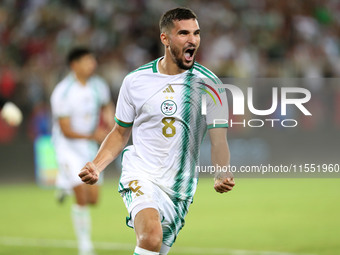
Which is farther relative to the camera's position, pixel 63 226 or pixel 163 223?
pixel 63 226

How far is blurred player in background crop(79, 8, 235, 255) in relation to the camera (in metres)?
5.86

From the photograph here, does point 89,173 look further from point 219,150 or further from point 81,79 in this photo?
point 81,79

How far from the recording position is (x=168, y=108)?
596 cm

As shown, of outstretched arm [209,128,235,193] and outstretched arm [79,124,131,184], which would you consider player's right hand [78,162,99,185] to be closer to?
outstretched arm [79,124,131,184]

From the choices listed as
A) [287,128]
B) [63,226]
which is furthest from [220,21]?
[63,226]

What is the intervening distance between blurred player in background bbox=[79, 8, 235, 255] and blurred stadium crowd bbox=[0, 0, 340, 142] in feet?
37.1

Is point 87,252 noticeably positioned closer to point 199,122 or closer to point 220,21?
point 199,122

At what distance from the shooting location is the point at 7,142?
664 inches

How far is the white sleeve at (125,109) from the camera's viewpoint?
6094 mm

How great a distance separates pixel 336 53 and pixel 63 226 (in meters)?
10.7

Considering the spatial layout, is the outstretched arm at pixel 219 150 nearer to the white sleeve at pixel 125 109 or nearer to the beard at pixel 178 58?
the beard at pixel 178 58

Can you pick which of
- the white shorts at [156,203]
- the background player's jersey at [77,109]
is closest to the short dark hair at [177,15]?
the white shorts at [156,203]

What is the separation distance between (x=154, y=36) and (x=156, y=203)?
14.6 m

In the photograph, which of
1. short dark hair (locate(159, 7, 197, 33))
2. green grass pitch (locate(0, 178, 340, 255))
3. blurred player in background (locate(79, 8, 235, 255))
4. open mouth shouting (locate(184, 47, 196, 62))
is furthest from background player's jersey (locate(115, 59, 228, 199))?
green grass pitch (locate(0, 178, 340, 255))
